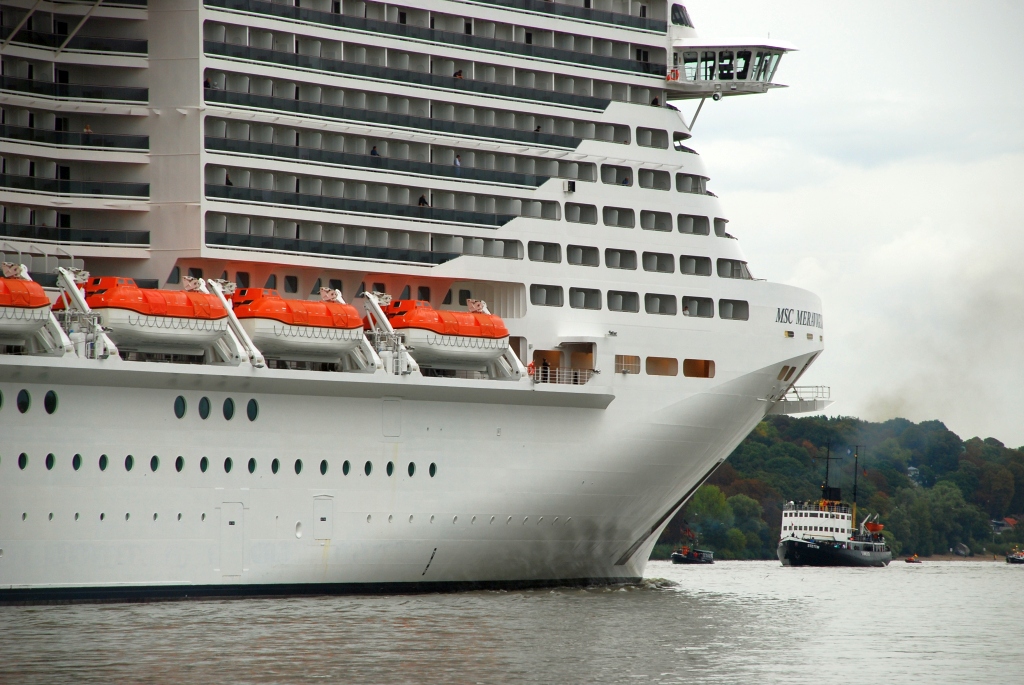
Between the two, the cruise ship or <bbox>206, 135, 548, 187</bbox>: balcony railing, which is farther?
<bbox>206, 135, 548, 187</bbox>: balcony railing

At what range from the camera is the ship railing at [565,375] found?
4022 cm

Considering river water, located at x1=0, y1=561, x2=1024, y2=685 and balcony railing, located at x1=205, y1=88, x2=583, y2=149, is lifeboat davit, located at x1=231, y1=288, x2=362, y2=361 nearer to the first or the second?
balcony railing, located at x1=205, y1=88, x2=583, y2=149

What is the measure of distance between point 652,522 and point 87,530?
55.0ft

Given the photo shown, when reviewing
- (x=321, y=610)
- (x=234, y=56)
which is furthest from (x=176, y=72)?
(x=321, y=610)

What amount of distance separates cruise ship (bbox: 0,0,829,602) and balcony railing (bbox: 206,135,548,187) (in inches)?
2.7

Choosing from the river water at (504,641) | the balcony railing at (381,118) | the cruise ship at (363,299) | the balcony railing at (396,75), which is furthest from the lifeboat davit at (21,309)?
the balcony railing at (396,75)

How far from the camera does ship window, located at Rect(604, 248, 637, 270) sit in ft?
139

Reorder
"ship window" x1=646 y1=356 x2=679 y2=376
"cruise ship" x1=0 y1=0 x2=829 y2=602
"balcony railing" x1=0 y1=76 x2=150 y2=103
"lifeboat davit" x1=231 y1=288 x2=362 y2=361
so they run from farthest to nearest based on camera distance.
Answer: "ship window" x1=646 y1=356 x2=679 y2=376
"balcony railing" x1=0 y1=76 x2=150 y2=103
"lifeboat davit" x1=231 y1=288 x2=362 y2=361
"cruise ship" x1=0 y1=0 x2=829 y2=602

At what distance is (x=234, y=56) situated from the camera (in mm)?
37000

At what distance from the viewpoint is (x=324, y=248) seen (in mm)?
38062

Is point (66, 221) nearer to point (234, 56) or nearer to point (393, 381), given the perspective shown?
point (234, 56)

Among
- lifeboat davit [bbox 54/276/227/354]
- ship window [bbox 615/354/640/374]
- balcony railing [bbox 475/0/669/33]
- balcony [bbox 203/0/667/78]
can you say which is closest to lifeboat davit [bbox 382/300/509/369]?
ship window [bbox 615/354/640/374]

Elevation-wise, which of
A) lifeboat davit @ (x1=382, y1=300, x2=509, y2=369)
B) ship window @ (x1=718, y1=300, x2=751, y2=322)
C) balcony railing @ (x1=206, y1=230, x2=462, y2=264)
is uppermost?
balcony railing @ (x1=206, y1=230, x2=462, y2=264)

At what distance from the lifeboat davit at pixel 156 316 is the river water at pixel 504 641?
571 cm
